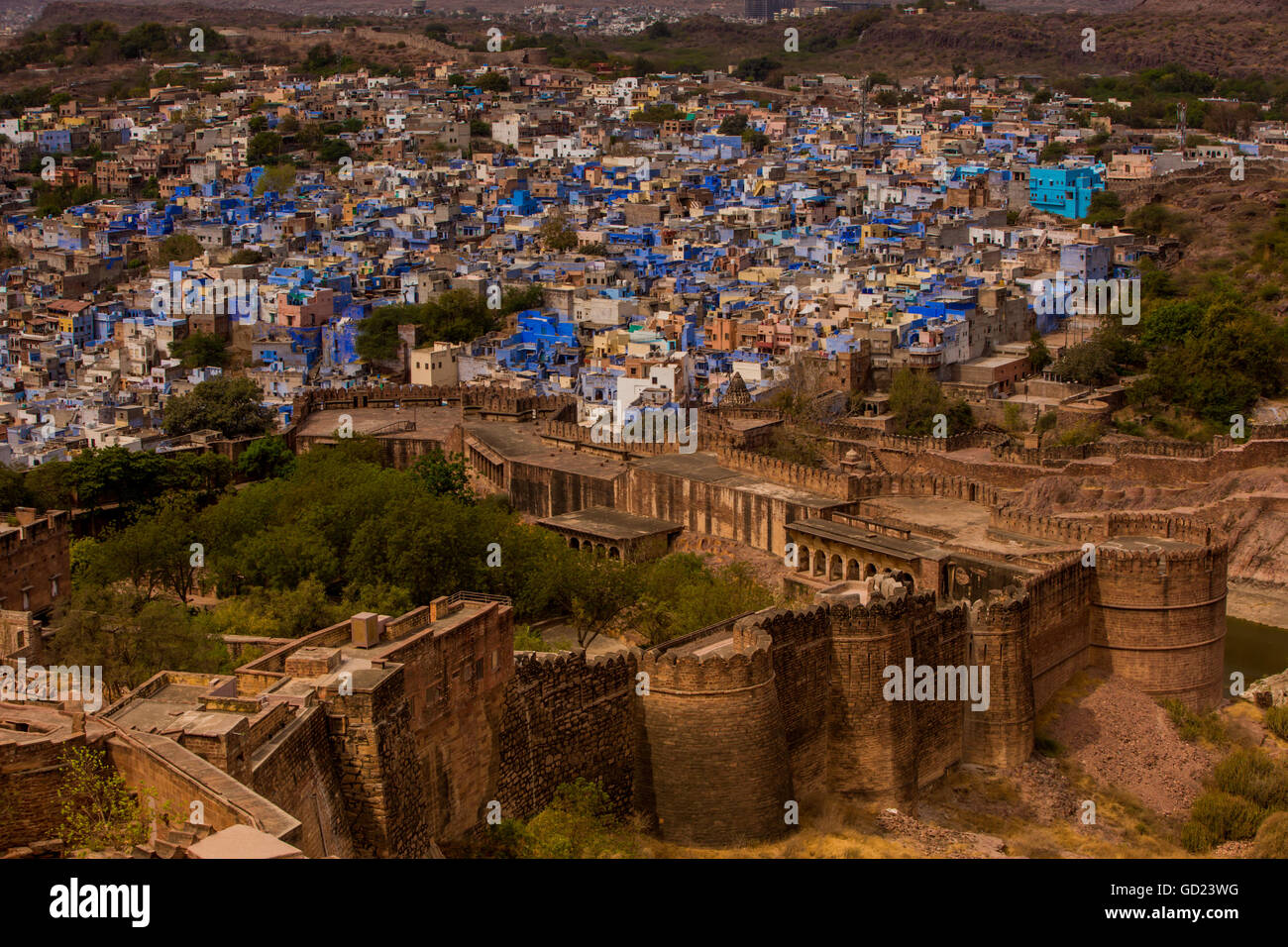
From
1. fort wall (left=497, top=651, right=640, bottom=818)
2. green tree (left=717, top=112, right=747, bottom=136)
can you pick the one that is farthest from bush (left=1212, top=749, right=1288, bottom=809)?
green tree (left=717, top=112, right=747, bottom=136)

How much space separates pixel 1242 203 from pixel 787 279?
47.0 feet

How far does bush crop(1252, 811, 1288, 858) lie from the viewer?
49.5 ft

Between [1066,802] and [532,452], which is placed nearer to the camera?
[1066,802]

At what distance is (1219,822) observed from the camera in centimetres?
1600

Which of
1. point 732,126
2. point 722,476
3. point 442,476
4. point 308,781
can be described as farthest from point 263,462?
point 732,126

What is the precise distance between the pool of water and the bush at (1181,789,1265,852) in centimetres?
519

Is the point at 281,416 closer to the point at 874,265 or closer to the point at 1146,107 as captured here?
the point at 874,265

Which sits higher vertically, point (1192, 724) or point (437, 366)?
point (437, 366)

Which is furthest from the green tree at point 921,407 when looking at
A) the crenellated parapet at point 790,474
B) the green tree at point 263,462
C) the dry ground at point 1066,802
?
the dry ground at point 1066,802

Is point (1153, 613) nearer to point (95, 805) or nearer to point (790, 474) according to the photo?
point (790, 474)

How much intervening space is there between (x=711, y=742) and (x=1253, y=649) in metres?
12.2

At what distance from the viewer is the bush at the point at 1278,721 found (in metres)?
18.4

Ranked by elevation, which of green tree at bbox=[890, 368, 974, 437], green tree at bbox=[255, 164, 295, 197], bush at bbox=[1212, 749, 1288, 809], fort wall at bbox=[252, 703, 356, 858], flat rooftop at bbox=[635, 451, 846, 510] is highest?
green tree at bbox=[255, 164, 295, 197]

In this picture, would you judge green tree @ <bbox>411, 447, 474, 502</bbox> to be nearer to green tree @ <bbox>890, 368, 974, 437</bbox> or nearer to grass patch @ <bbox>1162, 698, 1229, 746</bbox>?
green tree @ <bbox>890, 368, 974, 437</bbox>
